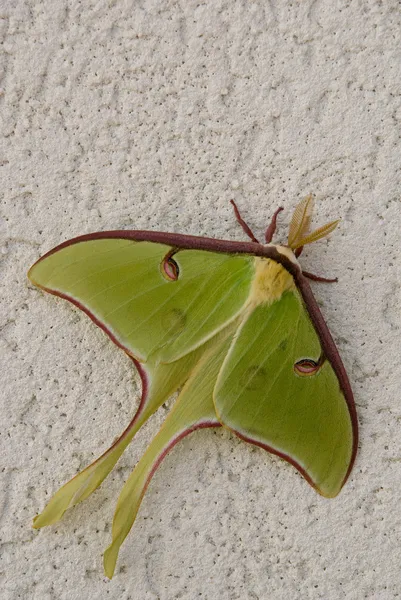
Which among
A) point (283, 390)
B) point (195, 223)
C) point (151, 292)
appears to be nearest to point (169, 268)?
point (151, 292)

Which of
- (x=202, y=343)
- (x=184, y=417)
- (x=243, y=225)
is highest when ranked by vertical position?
(x=243, y=225)

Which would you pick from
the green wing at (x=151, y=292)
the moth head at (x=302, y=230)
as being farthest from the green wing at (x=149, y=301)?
the moth head at (x=302, y=230)

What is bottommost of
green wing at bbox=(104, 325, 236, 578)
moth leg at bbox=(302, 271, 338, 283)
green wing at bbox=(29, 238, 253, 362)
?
green wing at bbox=(104, 325, 236, 578)

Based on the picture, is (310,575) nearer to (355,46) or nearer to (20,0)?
(355,46)

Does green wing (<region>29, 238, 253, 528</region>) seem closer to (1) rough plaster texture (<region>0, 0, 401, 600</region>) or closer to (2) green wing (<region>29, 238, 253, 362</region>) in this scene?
(2) green wing (<region>29, 238, 253, 362</region>)

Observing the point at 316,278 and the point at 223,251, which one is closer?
the point at 223,251

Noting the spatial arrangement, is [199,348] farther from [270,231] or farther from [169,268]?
[270,231]

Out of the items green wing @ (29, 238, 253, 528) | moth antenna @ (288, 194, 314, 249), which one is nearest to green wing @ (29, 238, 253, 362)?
green wing @ (29, 238, 253, 528)

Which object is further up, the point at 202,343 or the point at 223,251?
the point at 223,251
